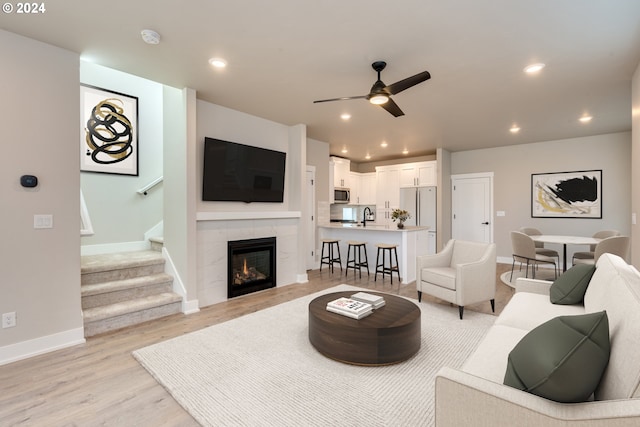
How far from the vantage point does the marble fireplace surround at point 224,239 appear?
3.99 metres

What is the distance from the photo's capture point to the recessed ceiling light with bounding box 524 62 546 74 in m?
3.04

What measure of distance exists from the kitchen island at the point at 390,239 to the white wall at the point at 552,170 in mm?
2544

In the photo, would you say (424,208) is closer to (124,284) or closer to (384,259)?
(384,259)

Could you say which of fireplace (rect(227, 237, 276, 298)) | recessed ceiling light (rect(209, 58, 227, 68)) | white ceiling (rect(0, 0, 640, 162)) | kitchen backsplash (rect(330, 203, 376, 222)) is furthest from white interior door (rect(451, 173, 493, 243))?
recessed ceiling light (rect(209, 58, 227, 68))

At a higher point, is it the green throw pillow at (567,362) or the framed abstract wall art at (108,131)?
the framed abstract wall art at (108,131)

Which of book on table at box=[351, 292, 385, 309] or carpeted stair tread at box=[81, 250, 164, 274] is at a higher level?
carpeted stair tread at box=[81, 250, 164, 274]

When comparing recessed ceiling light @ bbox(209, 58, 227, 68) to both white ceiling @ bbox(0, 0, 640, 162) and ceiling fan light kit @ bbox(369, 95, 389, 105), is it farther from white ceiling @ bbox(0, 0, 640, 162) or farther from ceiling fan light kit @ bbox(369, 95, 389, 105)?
ceiling fan light kit @ bbox(369, 95, 389, 105)

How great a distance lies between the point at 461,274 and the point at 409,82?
210 cm

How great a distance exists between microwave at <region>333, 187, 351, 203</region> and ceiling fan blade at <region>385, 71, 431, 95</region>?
4.40 meters

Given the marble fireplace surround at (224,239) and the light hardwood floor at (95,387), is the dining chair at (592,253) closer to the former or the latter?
the marble fireplace surround at (224,239)

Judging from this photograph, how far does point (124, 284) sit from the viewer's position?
3494 mm

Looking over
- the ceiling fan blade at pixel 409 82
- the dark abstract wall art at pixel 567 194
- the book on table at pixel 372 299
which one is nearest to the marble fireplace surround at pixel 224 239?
the book on table at pixel 372 299

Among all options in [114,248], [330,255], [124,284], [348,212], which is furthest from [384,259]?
[114,248]

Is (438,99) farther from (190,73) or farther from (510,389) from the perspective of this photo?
(510,389)
